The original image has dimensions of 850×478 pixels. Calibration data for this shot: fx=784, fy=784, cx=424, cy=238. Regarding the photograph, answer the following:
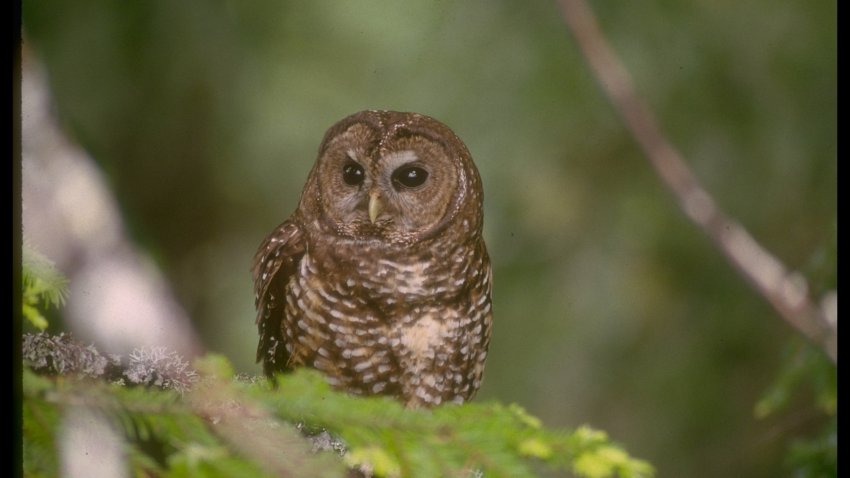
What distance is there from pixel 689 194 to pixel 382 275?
1.83ft

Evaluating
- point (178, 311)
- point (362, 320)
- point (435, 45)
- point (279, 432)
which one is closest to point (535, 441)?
point (279, 432)

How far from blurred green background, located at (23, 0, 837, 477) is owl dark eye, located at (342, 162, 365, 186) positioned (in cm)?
7

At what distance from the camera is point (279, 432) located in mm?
719

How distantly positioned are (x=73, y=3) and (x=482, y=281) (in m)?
0.65

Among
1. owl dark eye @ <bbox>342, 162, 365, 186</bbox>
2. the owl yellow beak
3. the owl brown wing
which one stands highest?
owl dark eye @ <bbox>342, 162, 365, 186</bbox>

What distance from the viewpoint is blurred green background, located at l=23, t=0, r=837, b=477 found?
1.03 m

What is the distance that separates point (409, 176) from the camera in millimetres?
1006

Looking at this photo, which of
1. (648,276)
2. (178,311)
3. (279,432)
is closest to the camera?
(279,432)

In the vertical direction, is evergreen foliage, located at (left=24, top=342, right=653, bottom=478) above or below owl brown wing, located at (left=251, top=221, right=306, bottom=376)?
below

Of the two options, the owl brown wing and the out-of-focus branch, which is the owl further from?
the out-of-focus branch

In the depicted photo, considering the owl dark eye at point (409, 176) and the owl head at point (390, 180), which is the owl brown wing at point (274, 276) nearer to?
the owl head at point (390, 180)

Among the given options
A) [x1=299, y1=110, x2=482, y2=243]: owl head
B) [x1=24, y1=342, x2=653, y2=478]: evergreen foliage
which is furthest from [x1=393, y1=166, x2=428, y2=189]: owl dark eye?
[x1=24, y1=342, x2=653, y2=478]: evergreen foliage

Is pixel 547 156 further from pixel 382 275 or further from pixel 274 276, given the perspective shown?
pixel 274 276

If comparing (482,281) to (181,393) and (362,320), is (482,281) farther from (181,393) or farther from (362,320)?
(181,393)
